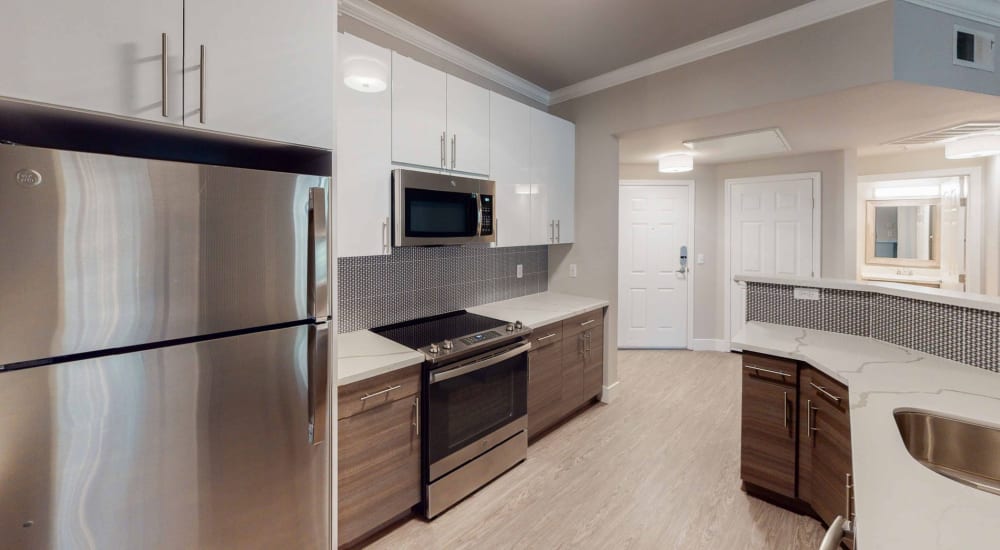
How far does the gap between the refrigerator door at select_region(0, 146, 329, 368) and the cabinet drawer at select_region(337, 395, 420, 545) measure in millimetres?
700

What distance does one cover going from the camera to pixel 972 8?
2.32m

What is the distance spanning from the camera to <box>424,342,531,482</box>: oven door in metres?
2.07

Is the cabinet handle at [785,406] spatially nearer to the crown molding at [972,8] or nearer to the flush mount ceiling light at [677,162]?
the crown molding at [972,8]

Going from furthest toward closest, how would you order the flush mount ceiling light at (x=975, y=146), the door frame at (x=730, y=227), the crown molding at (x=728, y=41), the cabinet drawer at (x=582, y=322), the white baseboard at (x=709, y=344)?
the white baseboard at (x=709, y=344)
the door frame at (x=730, y=227)
the flush mount ceiling light at (x=975, y=146)
the cabinet drawer at (x=582, y=322)
the crown molding at (x=728, y=41)

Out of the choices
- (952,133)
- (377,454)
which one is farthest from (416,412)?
(952,133)

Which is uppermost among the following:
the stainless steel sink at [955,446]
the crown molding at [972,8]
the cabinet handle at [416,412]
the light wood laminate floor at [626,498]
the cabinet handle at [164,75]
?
the crown molding at [972,8]

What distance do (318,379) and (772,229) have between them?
5144 mm

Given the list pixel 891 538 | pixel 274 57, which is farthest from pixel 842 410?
pixel 274 57

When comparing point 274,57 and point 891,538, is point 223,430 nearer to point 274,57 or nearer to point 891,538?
point 274,57

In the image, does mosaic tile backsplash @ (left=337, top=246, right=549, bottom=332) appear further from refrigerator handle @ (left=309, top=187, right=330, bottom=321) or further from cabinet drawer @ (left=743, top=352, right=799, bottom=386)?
cabinet drawer @ (left=743, top=352, right=799, bottom=386)

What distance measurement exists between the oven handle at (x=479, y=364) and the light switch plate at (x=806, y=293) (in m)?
1.71

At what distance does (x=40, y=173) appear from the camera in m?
0.97

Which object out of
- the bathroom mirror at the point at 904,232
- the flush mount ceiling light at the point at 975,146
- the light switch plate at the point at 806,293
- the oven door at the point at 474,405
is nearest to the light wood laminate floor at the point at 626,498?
the oven door at the point at 474,405

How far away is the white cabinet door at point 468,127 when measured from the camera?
2494mm
